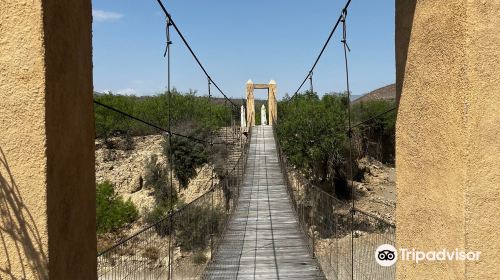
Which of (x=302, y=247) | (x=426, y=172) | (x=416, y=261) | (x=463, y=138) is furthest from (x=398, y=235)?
(x=302, y=247)

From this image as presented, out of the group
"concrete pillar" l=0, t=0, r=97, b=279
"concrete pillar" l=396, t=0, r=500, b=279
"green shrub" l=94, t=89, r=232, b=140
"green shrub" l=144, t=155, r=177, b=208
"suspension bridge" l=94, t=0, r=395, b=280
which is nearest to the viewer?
"concrete pillar" l=0, t=0, r=97, b=279

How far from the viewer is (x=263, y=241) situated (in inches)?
204

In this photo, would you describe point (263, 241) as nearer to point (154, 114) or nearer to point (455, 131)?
point (455, 131)

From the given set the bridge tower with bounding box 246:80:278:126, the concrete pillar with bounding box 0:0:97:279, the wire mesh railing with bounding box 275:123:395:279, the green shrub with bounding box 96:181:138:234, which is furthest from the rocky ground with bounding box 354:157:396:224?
the concrete pillar with bounding box 0:0:97:279

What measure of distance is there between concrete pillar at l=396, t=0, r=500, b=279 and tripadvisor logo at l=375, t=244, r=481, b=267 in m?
0.02

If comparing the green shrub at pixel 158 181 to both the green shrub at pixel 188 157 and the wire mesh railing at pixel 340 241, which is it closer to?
the green shrub at pixel 188 157

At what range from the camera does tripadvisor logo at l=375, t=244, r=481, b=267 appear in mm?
1326

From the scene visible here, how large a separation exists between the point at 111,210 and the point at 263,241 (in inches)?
413

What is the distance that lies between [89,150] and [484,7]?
51.5 inches

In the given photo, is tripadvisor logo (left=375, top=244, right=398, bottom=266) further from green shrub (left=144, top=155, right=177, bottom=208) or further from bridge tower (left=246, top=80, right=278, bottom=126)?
bridge tower (left=246, top=80, right=278, bottom=126)

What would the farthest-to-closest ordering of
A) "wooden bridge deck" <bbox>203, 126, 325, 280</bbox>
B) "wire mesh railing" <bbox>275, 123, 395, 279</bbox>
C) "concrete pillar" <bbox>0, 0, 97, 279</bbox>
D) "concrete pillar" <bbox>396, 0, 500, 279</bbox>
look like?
"wooden bridge deck" <bbox>203, 126, 325, 280</bbox>
"wire mesh railing" <bbox>275, 123, 395, 279</bbox>
"concrete pillar" <bbox>396, 0, 500, 279</bbox>
"concrete pillar" <bbox>0, 0, 97, 279</bbox>

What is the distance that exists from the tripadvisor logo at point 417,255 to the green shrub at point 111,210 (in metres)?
13.3

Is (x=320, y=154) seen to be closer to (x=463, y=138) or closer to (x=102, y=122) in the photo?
(x=102, y=122)

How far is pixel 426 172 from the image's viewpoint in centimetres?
161
